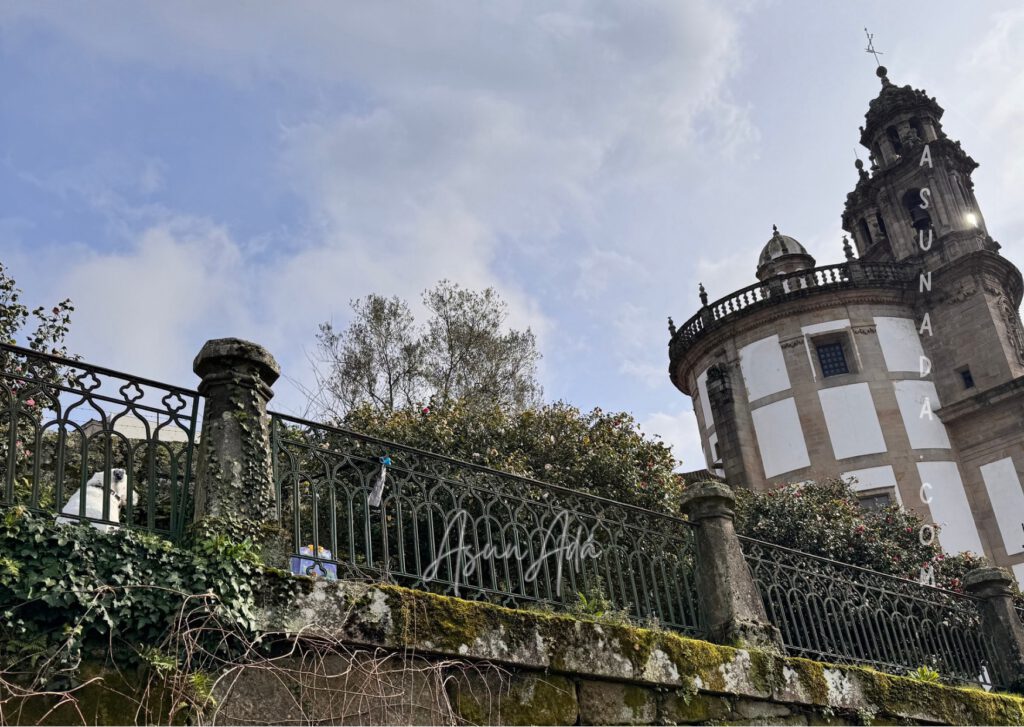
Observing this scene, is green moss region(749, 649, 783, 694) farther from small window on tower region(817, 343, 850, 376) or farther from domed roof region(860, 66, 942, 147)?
domed roof region(860, 66, 942, 147)

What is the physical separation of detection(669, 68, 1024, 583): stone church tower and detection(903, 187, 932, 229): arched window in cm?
6

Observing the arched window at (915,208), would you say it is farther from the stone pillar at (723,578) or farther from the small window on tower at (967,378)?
the stone pillar at (723,578)

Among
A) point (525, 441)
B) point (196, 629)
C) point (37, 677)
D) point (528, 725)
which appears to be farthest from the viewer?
point (525, 441)

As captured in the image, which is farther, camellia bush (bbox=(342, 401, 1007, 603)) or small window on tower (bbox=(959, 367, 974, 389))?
small window on tower (bbox=(959, 367, 974, 389))

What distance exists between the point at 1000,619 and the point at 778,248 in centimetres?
2265

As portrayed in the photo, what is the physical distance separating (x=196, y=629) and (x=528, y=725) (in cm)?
182

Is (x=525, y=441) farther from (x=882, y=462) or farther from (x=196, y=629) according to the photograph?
(x=882, y=462)

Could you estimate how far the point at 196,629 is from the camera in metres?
3.83

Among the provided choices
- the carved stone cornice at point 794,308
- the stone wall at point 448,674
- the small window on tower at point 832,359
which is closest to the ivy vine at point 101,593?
the stone wall at point 448,674

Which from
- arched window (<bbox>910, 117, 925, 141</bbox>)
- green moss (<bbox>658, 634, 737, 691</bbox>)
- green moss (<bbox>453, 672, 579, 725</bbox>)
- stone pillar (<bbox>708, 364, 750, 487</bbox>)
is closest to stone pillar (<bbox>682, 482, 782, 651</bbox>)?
green moss (<bbox>658, 634, 737, 691</bbox>)

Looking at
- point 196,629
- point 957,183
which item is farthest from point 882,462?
point 196,629

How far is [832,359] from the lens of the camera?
25562 millimetres

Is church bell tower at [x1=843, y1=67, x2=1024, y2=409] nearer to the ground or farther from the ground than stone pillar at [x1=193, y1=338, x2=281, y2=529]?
farther from the ground

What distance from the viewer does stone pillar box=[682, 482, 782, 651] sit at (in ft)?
21.1
